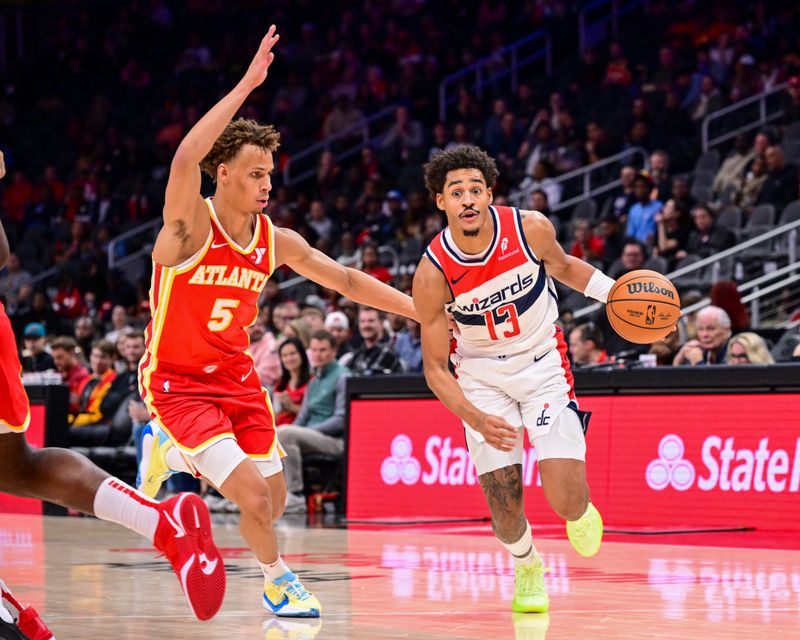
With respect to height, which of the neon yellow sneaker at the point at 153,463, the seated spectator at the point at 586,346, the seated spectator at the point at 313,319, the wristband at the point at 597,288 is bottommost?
the neon yellow sneaker at the point at 153,463

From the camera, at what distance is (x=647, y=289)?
20.9ft

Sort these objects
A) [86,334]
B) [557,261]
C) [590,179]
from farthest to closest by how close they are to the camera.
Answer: [86,334]
[590,179]
[557,261]

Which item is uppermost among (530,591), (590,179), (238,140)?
(590,179)

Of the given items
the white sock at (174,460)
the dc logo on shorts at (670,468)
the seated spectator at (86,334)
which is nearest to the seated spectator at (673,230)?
the dc logo on shorts at (670,468)

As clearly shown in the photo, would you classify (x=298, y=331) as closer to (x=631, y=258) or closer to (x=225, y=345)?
(x=631, y=258)

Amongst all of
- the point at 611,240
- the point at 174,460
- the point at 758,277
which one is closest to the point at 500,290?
the point at 174,460

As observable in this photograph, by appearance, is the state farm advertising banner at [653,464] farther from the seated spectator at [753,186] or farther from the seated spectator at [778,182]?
the seated spectator at [753,186]

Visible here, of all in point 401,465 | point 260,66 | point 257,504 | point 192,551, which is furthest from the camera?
point 401,465

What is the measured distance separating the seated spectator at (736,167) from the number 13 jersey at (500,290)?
9410 millimetres

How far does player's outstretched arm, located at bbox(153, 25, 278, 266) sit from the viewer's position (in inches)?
204

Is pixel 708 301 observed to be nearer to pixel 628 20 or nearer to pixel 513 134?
pixel 513 134

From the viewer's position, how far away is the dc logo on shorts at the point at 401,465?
37.1 ft

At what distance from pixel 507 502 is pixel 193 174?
6.84 feet

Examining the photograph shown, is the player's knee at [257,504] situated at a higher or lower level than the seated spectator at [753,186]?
lower
